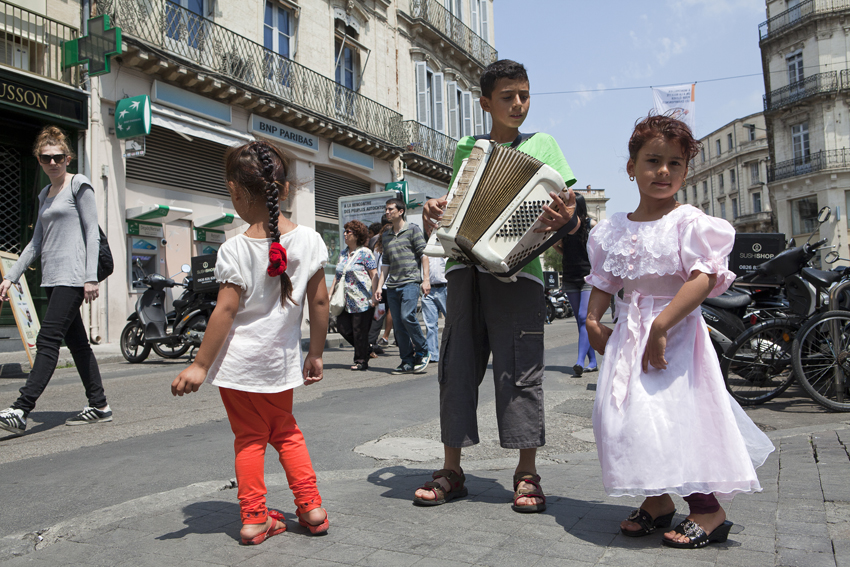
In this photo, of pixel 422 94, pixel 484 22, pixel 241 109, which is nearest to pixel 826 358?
pixel 241 109

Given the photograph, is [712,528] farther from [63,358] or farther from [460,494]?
[63,358]

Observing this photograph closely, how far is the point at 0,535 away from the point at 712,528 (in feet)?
8.40

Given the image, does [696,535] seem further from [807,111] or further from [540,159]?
[807,111]

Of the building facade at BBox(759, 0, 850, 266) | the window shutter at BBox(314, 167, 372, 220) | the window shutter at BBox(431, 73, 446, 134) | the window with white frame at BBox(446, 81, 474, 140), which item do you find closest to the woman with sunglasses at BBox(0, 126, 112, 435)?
the window shutter at BBox(314, 167, 372, 220)

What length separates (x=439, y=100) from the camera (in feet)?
80.3

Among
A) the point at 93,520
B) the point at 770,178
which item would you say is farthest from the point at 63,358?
the point at 770,178

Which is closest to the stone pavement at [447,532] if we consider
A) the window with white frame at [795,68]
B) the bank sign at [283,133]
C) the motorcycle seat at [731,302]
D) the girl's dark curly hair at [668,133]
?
the girl's dark curly hair at [668,133]

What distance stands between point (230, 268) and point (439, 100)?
75.6ft

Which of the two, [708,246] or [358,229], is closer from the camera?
[708,246]

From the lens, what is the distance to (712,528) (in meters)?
2.23

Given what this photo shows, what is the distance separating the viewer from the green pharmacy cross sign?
38.9 feet

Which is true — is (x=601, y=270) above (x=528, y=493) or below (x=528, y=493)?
above

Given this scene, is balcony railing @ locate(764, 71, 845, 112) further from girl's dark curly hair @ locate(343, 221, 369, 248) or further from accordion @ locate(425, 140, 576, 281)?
accordion @ locate(425, 140, 576, 281)

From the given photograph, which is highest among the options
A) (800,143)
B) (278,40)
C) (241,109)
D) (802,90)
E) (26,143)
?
(802,90)
